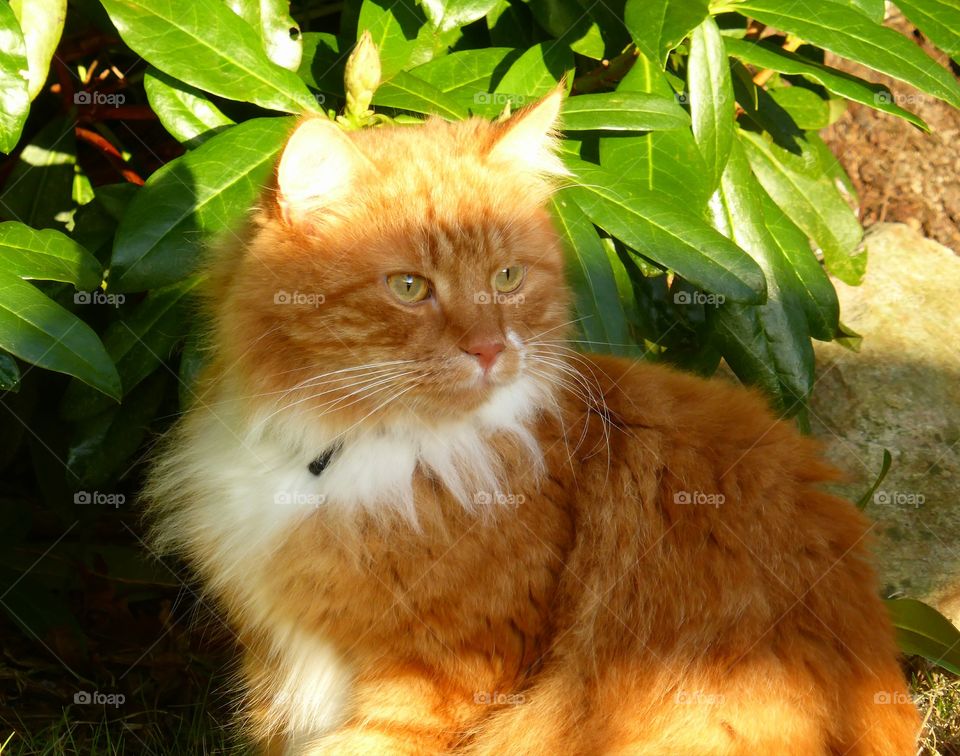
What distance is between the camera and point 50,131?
10.5 feet

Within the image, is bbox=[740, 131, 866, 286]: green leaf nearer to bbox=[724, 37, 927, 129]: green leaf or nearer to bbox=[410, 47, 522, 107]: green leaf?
bbox=[724, 37, 927, 129]: green leaf

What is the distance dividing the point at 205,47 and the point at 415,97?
0.57m

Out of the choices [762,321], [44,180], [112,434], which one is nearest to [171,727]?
[112,434]

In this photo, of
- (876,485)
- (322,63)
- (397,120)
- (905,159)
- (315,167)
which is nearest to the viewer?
(315,167)

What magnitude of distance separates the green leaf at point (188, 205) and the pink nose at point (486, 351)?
0.71 metres

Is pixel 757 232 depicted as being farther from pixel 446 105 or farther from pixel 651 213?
pixel 446 105

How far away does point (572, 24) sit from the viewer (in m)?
2.96

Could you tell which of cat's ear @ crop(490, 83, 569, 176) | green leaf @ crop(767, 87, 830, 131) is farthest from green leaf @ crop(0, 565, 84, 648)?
green leaf @ crop(767, 87, 830, 131)

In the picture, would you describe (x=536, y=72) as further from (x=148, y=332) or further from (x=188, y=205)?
(x=148, y=332)

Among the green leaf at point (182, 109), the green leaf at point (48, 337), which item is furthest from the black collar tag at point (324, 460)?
the green leaf at point (182, 109)

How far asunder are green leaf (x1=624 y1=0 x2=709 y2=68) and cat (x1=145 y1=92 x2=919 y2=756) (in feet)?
1.10

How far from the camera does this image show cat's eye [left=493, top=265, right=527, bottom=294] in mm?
2336

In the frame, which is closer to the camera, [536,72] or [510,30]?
[536,72]

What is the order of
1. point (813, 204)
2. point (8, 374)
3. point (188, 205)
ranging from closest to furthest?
point (8, 374)
point (188, 205)
point (813, 204)
